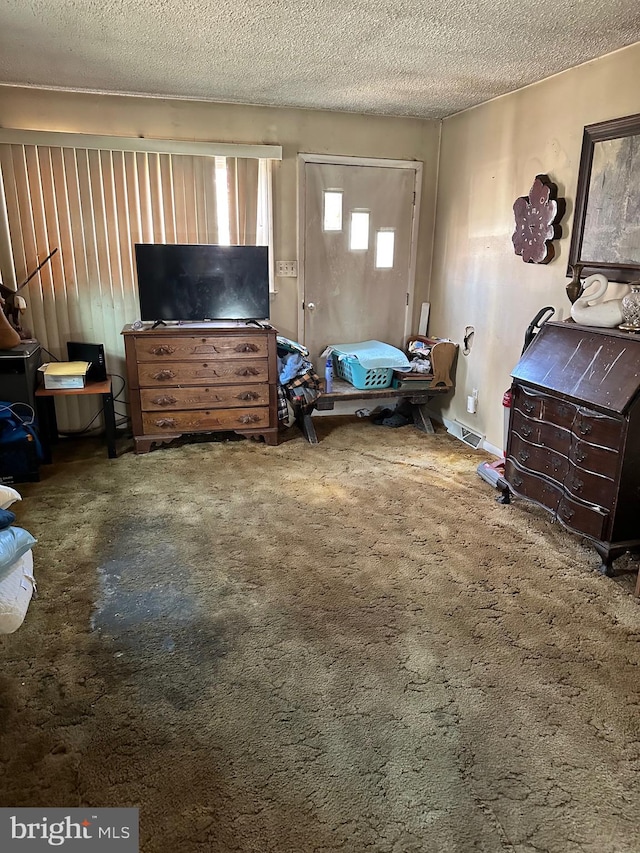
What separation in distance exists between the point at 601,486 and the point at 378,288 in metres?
2.70

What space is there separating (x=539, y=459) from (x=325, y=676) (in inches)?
64.3

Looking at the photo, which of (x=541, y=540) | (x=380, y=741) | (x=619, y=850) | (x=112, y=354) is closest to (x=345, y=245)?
(x=112, y=354)

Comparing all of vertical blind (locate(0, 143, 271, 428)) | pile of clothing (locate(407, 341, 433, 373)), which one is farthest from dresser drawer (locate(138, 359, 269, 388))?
pile of clothing (locate(407, 341, 433, 373))

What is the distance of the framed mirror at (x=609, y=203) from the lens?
286cm

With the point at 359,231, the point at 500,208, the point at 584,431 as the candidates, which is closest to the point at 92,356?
the point at 359,231

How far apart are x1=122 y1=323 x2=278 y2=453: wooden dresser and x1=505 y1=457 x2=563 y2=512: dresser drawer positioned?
1677mm

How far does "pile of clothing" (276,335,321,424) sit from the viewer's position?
4238 mm

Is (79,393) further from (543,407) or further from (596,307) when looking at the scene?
(596,307)

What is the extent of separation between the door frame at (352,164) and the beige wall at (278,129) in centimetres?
4

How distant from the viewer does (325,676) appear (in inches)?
78.8

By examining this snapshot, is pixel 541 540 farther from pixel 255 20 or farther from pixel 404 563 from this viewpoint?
pixel 255 20
